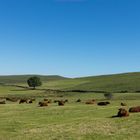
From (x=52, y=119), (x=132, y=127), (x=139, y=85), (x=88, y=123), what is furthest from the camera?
(x=139, y=85)

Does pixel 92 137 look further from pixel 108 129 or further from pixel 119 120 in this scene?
pixel 119 120

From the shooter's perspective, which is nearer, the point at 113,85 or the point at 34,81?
the point at 113,85

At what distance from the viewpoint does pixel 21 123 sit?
36.1 m

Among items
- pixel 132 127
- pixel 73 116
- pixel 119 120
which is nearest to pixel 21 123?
pixel 73 116

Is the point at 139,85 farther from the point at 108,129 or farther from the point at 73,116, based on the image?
the point at 108,129

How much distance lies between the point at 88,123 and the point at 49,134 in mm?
4791

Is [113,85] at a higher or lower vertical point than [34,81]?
lower

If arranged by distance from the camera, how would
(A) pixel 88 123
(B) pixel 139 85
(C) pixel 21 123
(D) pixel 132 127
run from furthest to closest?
(B) pixel 139 85 < (C) pixel 21 123 < (A) pixel 88 123 < (D) pixel 132 127

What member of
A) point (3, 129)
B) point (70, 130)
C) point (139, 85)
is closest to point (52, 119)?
point (3, 129)

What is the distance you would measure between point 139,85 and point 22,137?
9424cm

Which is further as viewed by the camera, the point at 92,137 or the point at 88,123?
the point at 88,123

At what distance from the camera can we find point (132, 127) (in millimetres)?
28719

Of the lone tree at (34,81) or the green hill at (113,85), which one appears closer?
the green hill at (113,85)

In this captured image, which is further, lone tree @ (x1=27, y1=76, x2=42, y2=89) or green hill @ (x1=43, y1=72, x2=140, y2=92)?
lone tree @ (x1=27, y1=76, x2=42, y2=89)
